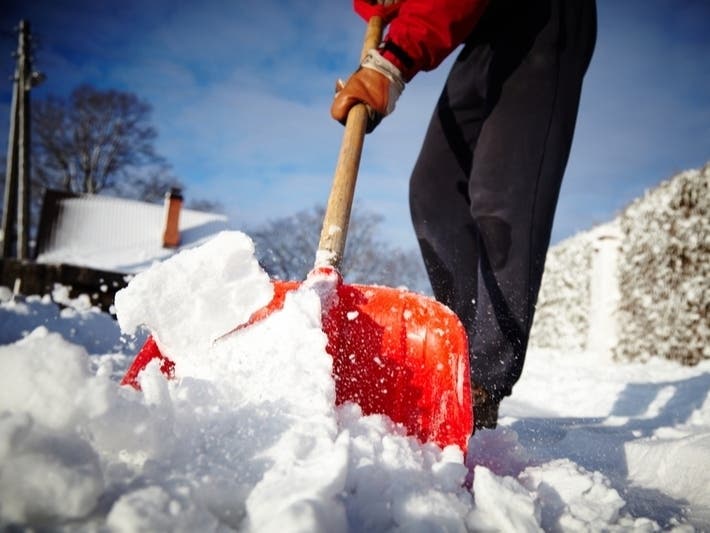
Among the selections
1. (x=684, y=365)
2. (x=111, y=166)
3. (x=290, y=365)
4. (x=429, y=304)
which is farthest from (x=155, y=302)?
(x=111, y=166)

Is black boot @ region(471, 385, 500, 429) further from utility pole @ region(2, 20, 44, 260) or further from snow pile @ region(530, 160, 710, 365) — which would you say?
utility pole @ region(2, 20, 44, 260)

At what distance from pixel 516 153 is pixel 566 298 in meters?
6.21

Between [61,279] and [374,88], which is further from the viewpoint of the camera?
[61,279]

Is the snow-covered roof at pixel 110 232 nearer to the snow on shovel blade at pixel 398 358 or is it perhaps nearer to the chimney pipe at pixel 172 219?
the chimney pipe at pixel 172 219

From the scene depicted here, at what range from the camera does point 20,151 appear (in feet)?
41.8

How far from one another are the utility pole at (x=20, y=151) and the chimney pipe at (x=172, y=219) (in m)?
4.07

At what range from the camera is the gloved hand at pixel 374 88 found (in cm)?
147

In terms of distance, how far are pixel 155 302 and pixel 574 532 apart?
3.24ft

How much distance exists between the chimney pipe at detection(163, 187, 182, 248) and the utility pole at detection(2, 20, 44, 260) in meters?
4.07

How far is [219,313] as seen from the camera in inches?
40.4

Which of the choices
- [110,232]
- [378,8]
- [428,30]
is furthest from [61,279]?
[110,232]

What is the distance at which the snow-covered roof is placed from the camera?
14242mm

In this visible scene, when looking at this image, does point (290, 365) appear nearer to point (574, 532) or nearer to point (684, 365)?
point (574, 532)

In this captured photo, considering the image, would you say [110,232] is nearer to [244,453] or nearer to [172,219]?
[172,219]
